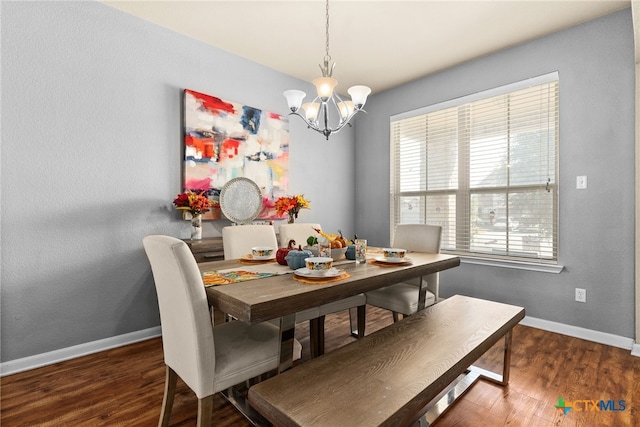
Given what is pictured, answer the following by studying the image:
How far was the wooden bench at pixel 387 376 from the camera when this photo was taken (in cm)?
98

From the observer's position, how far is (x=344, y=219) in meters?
4.29

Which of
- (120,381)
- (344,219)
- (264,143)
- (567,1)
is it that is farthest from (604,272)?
(120,381)

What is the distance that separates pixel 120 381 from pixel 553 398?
2.54 metres

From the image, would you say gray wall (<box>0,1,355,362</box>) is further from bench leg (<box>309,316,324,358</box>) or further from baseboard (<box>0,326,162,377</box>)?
bench leg (<box>309,316,324,358</box>)

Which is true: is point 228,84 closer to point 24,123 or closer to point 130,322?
point 24,123

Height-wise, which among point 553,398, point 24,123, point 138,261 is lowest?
point 553,398

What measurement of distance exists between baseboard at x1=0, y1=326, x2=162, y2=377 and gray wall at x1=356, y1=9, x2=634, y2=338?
3.17 meters

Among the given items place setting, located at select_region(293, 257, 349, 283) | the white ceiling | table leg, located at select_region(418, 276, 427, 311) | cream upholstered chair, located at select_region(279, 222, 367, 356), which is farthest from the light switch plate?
place setting, located at select_region(293, 257, 349, 283)

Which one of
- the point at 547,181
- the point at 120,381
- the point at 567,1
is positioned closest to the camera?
the point at 120,381

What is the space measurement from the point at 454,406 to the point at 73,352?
2.57 m

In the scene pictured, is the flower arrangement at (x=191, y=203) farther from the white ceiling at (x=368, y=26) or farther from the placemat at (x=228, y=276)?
the white ceiling at (x=368, y=26)

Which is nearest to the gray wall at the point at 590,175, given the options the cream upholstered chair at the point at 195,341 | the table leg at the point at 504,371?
the table leg at the point at 504,371

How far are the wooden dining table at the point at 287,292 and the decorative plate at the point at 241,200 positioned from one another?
3.80 feet

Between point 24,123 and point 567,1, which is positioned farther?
point 567,1
